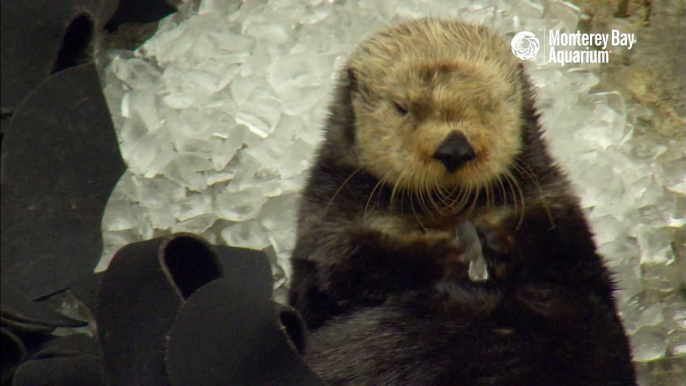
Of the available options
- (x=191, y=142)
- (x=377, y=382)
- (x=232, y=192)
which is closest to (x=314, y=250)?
(x=377, y=382)

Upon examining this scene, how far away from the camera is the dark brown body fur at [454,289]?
157cm

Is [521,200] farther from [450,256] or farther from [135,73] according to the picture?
[135,73]

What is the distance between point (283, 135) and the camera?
7.36 feet

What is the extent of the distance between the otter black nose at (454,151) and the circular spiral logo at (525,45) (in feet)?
2.21

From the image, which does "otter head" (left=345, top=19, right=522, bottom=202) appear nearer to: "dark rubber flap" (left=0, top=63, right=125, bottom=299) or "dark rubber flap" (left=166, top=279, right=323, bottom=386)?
"dark rubber flap" (left=166, top=279, right=323, bottom=386)

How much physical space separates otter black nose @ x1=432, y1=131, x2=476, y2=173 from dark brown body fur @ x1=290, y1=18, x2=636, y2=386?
215 mm

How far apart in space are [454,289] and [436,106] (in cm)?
41

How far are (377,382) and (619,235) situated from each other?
983 millimetres

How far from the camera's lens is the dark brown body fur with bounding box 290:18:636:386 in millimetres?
1565

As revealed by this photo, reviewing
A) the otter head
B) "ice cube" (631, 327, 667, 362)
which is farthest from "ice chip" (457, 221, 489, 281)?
"ice cube" (631, 327, 667, 362)

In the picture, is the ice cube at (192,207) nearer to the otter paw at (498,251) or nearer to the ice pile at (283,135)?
the ice pile at (283,135)

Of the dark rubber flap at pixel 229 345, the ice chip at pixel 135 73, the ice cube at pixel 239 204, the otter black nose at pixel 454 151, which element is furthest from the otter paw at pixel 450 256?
the ice chip at pixel 135 73

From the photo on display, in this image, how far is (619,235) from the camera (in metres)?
2.17

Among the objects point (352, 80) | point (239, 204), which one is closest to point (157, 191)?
point (239, 204)
